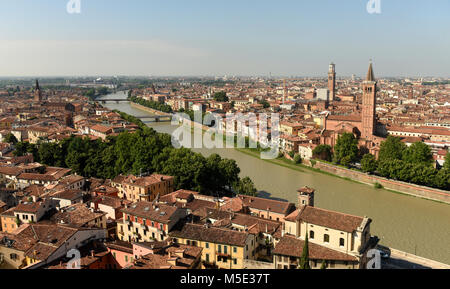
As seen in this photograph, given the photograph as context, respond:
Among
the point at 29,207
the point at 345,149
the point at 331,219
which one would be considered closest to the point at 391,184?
the point at 345,149

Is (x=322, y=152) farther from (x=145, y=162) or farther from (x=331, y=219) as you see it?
(x=331, y=219)

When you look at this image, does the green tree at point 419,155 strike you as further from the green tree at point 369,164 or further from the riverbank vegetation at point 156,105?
the riverbank vegetation at point 156,105

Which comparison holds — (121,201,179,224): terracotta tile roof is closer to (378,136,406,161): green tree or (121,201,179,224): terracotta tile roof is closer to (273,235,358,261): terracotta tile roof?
(273,235,358,261): terracotta tile roof

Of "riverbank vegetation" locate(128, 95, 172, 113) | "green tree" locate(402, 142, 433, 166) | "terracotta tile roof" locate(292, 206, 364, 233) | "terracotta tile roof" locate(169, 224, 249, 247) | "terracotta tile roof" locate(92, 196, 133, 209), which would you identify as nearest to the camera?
"terracotta tile roof" locate(292, 206, 364, 233)

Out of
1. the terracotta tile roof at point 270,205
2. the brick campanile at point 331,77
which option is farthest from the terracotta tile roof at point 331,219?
the brick campanile at point 331,77

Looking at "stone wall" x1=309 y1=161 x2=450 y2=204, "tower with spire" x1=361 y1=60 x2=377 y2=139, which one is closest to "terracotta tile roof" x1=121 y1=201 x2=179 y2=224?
"stone wall" x1=309 y1=161 x2=450 y2=204
